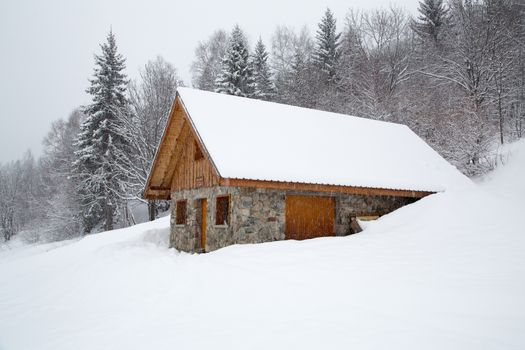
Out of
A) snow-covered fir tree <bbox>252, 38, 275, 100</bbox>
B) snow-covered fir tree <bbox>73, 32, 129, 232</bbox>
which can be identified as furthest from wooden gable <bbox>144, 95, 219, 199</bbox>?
snow-covered fir tree <bbox>252, 38, 275, 100</bbox>

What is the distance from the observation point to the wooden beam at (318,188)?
28.7 feet

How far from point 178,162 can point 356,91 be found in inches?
647

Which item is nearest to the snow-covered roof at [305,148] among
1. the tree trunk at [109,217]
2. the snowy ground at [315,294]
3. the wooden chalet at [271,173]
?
the wooden chalet at [271,173]

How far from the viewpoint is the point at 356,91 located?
2531cm

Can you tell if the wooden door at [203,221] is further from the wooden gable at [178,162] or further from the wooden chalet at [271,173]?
the wooden gable at [178,162]

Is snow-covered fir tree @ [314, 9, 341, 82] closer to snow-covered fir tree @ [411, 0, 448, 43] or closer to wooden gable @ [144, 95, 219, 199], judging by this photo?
snow-covered fir tree @ [411, 0, 448, 43]

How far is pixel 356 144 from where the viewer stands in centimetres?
1345

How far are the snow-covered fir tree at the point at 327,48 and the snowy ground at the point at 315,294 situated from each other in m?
24.1

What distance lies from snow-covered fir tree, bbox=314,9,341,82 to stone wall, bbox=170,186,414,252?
69.8 ft

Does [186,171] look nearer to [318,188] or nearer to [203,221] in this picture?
[203,221]

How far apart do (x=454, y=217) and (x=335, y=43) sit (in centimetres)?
2727

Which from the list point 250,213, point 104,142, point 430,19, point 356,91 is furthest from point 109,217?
point 430,19

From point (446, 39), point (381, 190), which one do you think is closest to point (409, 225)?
point (381, 190)

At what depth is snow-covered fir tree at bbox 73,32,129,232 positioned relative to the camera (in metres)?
22.2
